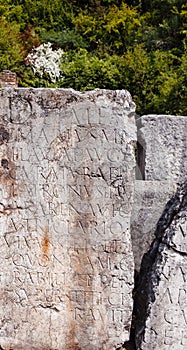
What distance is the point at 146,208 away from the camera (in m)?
4.10

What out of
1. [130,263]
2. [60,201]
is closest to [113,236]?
[130,263]

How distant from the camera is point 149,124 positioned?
4.11 metres

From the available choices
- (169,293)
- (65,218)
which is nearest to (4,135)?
(65,218)

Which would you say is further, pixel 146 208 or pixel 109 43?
pixel 109 43

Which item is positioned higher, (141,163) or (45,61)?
(45,61)

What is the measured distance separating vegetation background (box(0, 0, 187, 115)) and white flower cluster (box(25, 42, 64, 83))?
87mm

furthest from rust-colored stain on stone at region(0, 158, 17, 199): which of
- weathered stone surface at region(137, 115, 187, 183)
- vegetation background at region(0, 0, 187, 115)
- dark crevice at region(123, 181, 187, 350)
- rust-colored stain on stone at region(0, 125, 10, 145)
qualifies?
vegetation background at region(0, 0, 187, 115)

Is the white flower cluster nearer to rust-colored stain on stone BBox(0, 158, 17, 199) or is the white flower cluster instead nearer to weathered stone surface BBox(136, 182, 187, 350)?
rust-colored stain on stone BBox(0, 158, 17, 199)

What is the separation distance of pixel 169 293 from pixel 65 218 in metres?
0.85

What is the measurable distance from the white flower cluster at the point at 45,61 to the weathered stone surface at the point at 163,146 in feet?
14.1

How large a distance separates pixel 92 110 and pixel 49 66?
5142 mm

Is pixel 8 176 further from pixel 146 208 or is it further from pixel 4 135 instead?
pixel 146 208

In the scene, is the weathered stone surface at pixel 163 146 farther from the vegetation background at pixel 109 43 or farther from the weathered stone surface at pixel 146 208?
the vegetation background at pixel 109 43

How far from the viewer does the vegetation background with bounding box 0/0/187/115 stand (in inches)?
312
